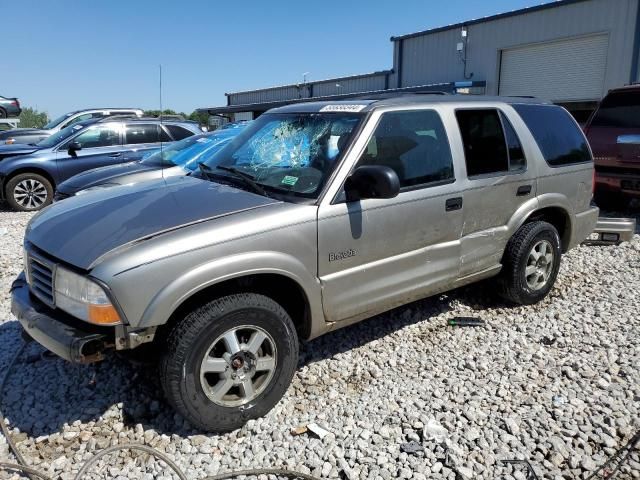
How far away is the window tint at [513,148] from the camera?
14.0 feet

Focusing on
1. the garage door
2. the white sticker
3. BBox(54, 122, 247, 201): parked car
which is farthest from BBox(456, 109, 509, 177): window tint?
the garage door

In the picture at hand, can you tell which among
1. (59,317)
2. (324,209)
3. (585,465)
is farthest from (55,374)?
(585,465)

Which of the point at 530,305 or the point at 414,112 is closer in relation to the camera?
the point at 414,112

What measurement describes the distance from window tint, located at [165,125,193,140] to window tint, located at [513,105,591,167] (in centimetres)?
765

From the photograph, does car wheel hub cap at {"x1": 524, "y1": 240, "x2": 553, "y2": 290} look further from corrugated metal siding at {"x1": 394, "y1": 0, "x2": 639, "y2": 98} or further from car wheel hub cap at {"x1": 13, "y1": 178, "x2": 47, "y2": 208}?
corrugated metal siding at {"x1": 394, "y1": 0, "x2": 639, "y2": 98}

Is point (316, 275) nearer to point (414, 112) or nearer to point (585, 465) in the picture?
point (414, 112)

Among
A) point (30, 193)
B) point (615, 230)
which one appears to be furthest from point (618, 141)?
point (30, 193)

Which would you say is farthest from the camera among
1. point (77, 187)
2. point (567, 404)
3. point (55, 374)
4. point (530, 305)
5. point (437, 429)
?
point (77, 187)

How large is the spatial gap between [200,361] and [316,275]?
838 millimetres

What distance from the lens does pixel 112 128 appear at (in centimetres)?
1045

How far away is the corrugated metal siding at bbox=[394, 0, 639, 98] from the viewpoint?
15375 millimetres

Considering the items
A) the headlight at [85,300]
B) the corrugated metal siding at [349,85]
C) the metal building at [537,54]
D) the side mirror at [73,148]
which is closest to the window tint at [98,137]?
the side mirror at [73,148]

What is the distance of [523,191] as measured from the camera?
4.33 meters

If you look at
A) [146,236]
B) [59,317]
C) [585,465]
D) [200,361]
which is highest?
[146,236]
